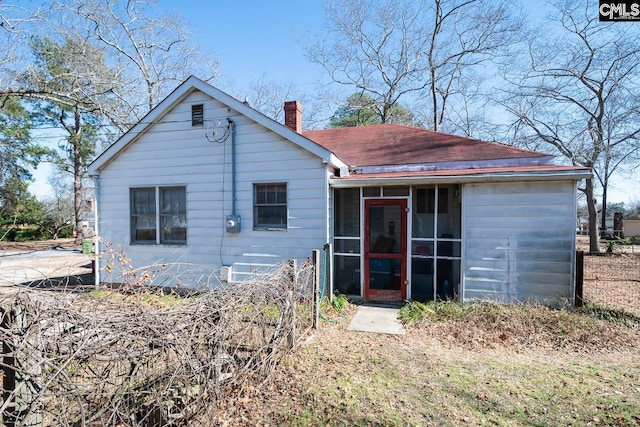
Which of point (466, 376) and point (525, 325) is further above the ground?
point (525, 325)

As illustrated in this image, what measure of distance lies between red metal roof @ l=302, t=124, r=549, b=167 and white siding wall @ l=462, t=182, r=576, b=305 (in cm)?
175

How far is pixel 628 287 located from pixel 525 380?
8.00 metres

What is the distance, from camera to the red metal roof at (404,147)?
8797 mm

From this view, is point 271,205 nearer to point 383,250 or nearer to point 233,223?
point 233,223

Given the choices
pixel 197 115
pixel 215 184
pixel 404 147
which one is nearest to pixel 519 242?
pixel 404 147

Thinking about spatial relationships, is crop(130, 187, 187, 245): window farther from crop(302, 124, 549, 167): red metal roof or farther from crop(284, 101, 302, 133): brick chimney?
crop(302, 124, 549, 167): red metal roof

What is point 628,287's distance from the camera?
9.49 m

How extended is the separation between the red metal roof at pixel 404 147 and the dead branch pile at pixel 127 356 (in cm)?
635

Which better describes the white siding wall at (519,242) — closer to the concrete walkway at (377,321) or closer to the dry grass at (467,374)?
the dry grass at (467,374)

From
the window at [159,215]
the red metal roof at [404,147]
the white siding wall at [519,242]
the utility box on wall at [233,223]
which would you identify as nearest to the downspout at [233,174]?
the utility box on wall at [233,223]

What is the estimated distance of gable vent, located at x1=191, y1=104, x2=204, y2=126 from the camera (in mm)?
8664

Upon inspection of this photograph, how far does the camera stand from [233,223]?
8.14 m

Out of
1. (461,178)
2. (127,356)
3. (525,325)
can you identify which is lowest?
(525,325)

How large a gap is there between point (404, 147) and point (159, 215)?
6967 mm
